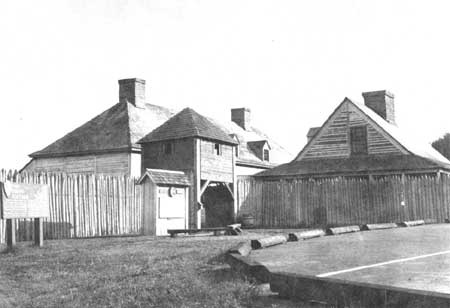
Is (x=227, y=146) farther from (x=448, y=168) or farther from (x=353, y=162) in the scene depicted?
(x=448, y=168)

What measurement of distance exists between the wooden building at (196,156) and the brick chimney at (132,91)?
349 inches

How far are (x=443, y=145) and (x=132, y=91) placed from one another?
139ft

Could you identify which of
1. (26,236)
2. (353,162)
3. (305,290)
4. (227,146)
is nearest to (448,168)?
(353,162)

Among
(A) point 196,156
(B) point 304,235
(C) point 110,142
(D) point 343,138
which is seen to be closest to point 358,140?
(D) point 343,138

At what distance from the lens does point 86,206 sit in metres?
21.7

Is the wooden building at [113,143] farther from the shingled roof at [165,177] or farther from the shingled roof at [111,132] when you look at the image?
the shingled roof at [165,177]

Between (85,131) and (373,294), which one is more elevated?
(85,131)

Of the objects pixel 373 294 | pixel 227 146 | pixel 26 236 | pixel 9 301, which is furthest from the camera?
pixel 227 146

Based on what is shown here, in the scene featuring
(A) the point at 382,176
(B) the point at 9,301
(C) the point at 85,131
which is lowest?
(B) the point at 9,301

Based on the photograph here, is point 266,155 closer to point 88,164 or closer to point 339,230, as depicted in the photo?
point 88,164

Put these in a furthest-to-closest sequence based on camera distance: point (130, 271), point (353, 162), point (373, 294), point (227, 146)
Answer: point (353, 162) < point (227, 146) < point (130, 271) < point (373, 294)

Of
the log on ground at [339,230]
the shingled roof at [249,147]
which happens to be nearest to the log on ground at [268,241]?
the log on ground at [339,230]

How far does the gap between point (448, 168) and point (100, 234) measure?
760 inches

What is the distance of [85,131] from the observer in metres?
38.9
